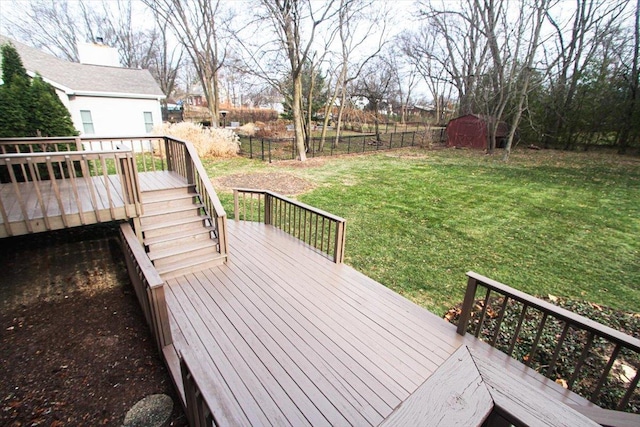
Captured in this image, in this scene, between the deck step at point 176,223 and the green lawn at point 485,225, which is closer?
the deck step at point 176,223

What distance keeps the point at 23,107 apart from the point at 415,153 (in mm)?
16049

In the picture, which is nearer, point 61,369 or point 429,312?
point 61,369

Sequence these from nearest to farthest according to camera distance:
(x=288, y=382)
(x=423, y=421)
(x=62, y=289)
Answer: (x=423, y=421) → (x=288, y=382) → (x=62, y=289)

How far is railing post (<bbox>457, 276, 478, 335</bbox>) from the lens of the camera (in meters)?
2.84

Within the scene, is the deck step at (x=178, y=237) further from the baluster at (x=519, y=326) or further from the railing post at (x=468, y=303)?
the baluster at (x=519, y=326)

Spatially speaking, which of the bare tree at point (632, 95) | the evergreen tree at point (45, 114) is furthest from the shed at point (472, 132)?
the evergreen tree at point (45, 114)

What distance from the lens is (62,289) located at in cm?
378

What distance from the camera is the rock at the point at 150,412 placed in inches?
85.4

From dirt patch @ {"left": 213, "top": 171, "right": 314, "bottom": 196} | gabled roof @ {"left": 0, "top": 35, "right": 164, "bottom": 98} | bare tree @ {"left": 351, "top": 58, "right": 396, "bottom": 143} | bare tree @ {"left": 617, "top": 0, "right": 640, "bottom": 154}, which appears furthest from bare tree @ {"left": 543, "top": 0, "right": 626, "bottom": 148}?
gabled roof @ {"left": 0, "top": 35, "right": 164, "bottom": 98}

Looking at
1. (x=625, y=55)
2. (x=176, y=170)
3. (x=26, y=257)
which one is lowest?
(x=26, y=257)

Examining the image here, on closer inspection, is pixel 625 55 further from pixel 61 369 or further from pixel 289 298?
pixel 61 369

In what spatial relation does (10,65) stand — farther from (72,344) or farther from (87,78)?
(87,78)

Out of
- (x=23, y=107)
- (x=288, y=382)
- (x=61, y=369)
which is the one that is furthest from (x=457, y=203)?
(x=23, y=107)

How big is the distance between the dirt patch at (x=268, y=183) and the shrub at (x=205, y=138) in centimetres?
370
